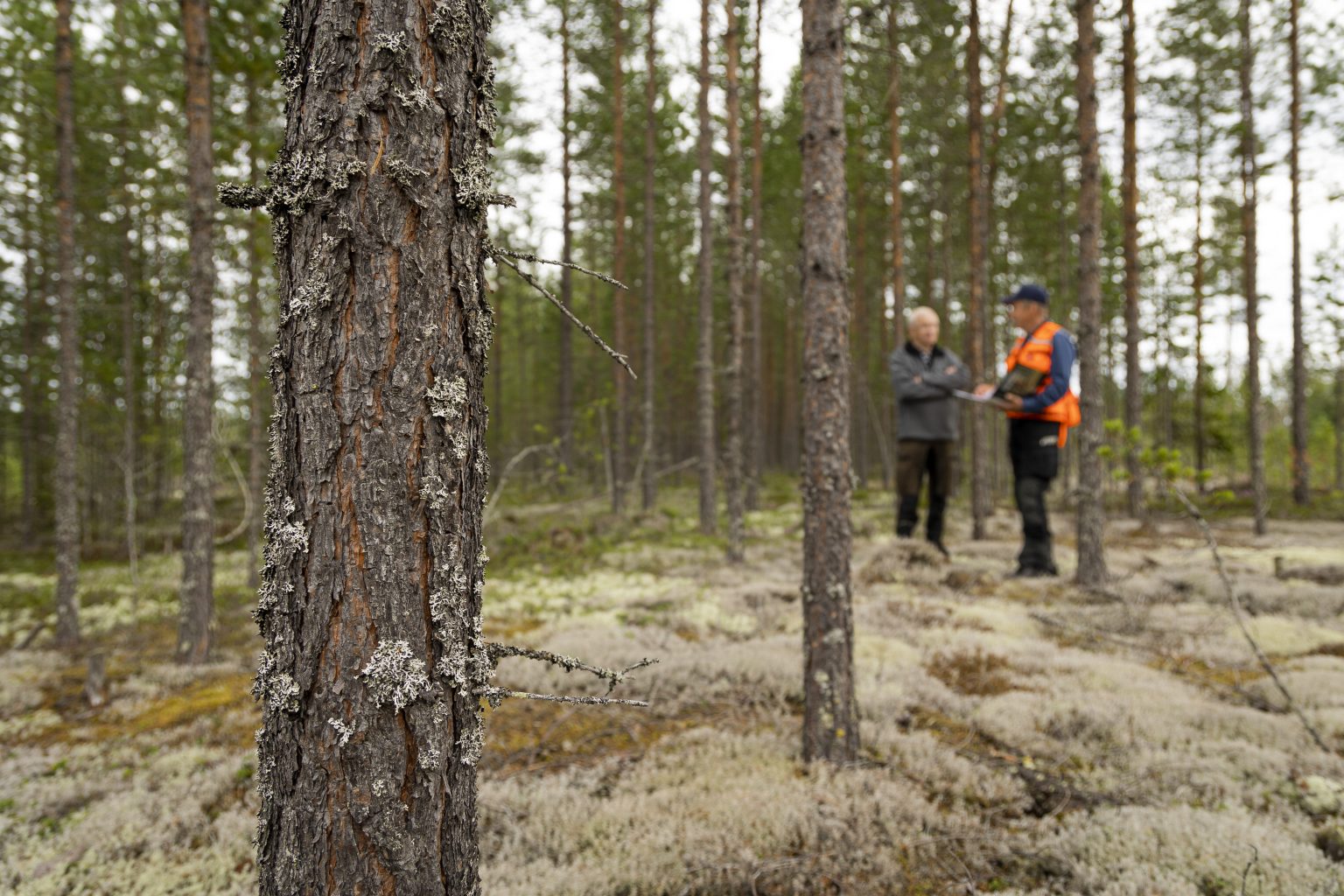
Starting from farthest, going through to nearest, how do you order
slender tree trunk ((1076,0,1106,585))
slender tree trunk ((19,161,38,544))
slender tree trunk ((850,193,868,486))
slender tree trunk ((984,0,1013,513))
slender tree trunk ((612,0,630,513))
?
slender tree trunk ((850,193,868,486))
slender tree trunk ((19,161,38,544))
slender tree trunk ((612,0,630,513))
slender tree trunk ((984,0,1013,513))
slender tree trunk ((1076,0,1106,585))

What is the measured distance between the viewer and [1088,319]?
745cm

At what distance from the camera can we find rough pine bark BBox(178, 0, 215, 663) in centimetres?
634

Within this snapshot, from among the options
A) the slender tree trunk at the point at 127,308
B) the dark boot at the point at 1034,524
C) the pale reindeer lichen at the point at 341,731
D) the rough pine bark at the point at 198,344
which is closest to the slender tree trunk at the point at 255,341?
the slender tree trunk at the point at 127,308

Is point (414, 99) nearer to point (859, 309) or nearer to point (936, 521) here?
point (936, 521)

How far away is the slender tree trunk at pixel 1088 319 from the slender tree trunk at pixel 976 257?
3.92m

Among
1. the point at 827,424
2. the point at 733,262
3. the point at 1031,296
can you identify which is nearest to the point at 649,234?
the point at 733,262

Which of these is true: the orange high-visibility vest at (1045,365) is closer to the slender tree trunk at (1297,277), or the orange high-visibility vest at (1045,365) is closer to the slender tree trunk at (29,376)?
the slender tree trunk at (1297,277)

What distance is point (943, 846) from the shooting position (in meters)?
2.96

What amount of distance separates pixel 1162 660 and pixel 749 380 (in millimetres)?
13389

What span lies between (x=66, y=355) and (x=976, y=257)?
13296 millimetres

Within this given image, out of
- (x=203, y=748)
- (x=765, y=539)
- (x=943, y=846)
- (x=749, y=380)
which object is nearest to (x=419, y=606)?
(x=943, y=846)

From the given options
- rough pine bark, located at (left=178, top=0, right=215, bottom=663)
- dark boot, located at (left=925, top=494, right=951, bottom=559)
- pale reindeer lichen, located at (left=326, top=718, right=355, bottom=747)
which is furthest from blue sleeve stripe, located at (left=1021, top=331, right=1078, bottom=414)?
rough pine bark, located at (left=178, top=0, right=215, bottom=663)

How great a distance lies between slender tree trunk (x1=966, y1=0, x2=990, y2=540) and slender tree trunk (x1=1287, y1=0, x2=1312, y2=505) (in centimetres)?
760

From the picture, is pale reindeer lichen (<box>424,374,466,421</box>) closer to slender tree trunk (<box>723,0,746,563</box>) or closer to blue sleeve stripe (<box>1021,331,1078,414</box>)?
blue sleeve stripe (<box>1021,331,1078,414</box>)
